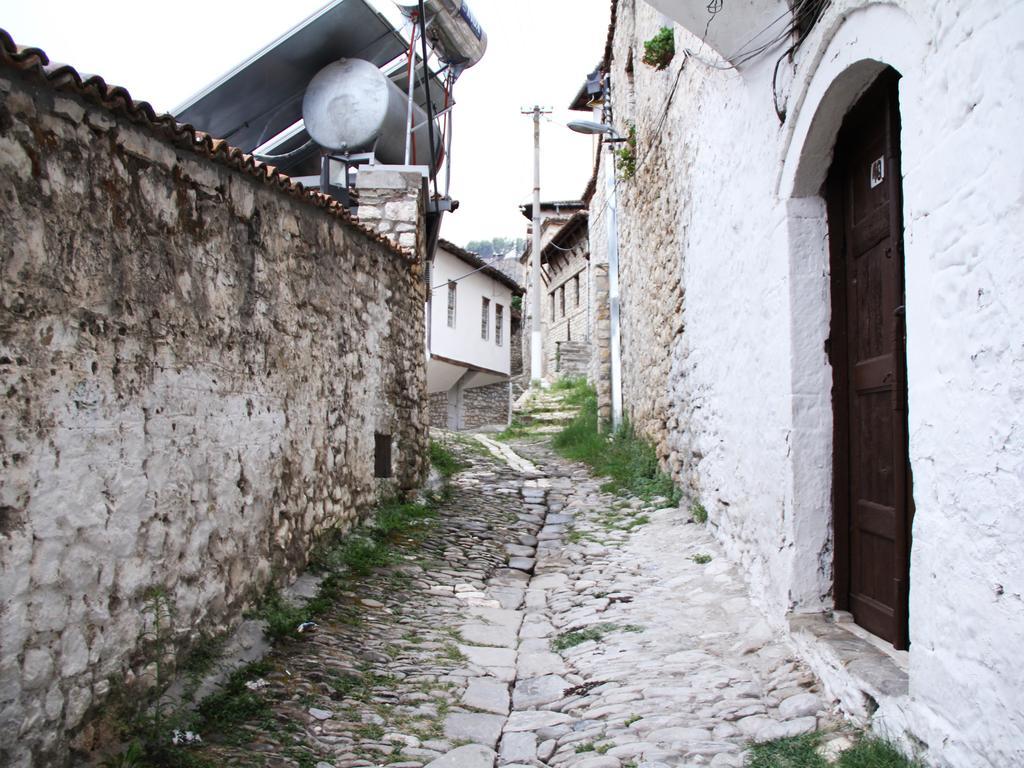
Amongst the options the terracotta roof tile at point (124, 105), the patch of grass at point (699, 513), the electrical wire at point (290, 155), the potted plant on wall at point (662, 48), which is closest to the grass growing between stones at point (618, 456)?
the patch of grass at point (699, 513)

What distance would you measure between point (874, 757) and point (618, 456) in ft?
23.1

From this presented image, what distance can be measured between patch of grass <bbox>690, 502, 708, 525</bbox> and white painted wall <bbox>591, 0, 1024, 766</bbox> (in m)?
0.84

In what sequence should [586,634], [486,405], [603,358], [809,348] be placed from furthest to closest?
[486,405] < [603,358] < [586,634] < [809,348]

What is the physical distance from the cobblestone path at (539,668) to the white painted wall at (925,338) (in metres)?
0.44

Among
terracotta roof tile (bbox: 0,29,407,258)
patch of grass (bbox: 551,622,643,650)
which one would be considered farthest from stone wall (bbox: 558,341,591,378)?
terracotta roof tile (bbox: 0,29,407,258)

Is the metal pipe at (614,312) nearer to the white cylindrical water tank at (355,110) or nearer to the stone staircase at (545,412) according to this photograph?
the white cylindrical water tank at (355,110)

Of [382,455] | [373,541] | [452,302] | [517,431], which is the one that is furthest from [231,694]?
[452,302]

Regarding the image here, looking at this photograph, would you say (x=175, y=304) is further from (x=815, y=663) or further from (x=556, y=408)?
(x=556, y=408)

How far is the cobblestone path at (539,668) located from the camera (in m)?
3.10

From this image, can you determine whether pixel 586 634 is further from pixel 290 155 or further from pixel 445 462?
pixel 290 155

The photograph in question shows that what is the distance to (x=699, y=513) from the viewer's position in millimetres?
5871

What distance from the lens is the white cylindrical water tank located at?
360 inches

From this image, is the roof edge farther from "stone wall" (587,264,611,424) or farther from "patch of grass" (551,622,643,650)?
"patch of grass" (551,622,643,650)

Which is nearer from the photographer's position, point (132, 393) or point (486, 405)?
point (132, 393)
